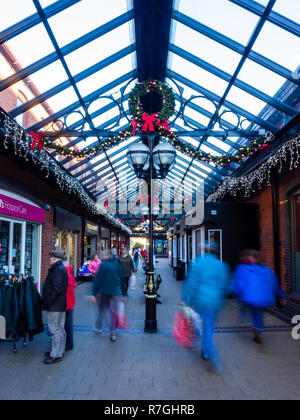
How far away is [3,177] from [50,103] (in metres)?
2.45

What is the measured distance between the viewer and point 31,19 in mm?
5617

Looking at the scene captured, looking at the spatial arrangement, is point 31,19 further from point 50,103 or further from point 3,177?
point 3,177

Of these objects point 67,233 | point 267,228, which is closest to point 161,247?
point 67,233

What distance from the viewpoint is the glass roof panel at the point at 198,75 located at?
25.7 ft

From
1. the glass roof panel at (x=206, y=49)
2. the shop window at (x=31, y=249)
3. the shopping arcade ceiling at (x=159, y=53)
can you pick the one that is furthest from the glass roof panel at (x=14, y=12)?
the shop window at (x=31, y=249)

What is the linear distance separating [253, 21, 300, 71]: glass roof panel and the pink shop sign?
6.57 metres

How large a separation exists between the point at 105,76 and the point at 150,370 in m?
→ 7.09

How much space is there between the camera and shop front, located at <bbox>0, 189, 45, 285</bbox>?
7496 mm

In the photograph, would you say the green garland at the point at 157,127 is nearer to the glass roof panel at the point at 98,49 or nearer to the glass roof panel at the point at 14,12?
the glass roof panel at the point at 98,49

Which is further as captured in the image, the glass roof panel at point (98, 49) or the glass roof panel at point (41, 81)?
the glass roof panel at point (41, 81)

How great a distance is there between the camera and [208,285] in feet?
14.1

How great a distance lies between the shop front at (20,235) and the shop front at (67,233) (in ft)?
5.00

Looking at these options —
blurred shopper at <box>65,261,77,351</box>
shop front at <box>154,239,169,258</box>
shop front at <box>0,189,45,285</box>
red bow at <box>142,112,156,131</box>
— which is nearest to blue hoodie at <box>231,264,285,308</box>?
blurred shopper at <box>65,261,77,351</box>

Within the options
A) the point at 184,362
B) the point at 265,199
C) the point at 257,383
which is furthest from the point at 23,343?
the point at 265,199
